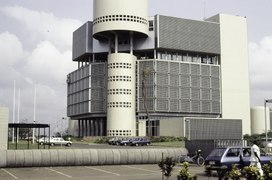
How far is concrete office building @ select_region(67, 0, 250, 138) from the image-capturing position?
9538 cm

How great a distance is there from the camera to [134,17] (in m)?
95.6

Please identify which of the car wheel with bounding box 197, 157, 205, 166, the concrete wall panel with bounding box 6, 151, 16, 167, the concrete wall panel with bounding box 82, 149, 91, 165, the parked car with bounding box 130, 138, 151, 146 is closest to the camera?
the concrete wall panel with bounding box 6, 151, 16, 167

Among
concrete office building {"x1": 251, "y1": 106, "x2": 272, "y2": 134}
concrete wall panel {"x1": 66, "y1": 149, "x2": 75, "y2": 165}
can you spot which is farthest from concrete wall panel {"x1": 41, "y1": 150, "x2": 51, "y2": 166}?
concrete office building {"x1": 251, "y1": 106, "x2": 272, "y2": 134}

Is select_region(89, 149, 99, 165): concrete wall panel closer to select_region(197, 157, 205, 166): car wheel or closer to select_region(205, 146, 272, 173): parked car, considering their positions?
select_region(197, 157, 205, 166): car wheel

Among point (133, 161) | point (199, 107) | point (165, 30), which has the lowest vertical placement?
point (133, 161)

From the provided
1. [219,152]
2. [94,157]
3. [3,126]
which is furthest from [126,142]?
[219,152]

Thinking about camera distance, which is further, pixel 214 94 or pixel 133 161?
pixel 214 94

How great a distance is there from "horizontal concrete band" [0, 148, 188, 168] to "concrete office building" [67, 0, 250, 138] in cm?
5842

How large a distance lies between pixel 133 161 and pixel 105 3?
69.8 meters

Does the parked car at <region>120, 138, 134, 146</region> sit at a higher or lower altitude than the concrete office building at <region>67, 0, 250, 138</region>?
lower

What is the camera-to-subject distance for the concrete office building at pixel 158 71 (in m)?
95.4

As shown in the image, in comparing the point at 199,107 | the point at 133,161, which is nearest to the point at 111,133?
the point at 199,107

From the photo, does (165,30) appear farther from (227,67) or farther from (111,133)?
(111,133)

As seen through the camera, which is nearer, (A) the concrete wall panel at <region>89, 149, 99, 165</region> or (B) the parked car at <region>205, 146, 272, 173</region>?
(B) the parked car at <region>205, 146, 272, 173</region>
